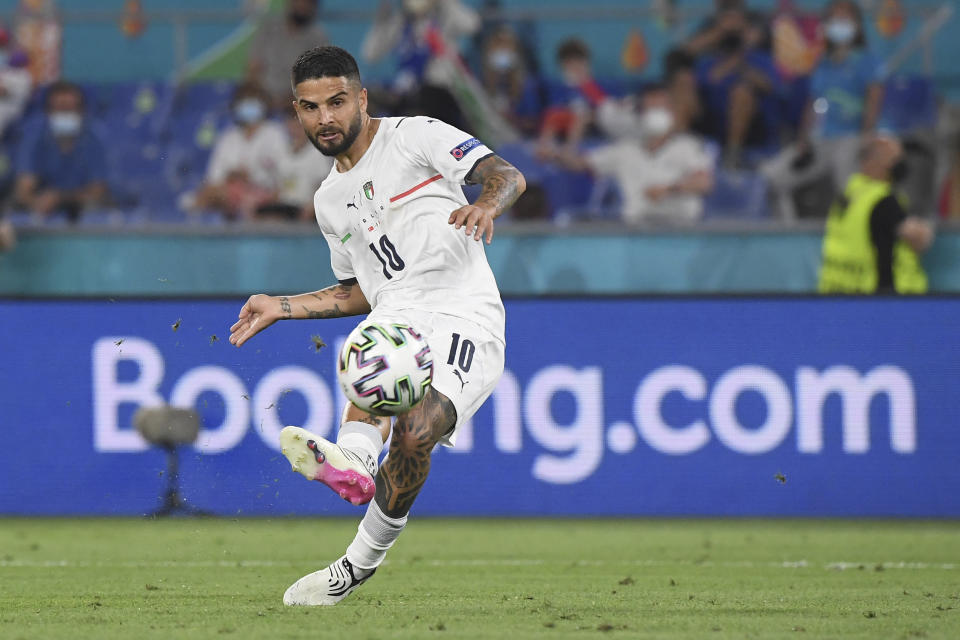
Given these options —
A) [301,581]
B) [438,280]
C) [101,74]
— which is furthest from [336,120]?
[101,74]

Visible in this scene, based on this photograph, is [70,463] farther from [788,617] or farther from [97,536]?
[788,617]

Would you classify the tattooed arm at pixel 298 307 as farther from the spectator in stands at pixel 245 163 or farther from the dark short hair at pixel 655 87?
the dark short hair at pixel 655 87

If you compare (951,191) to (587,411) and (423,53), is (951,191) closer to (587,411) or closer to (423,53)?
(587,411)

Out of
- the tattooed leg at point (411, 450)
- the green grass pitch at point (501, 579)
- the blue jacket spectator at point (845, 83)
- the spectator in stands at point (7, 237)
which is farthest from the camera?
the blue jacket spectator at point (845, 83)

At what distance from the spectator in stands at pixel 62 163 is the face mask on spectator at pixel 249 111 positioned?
42.6 inches

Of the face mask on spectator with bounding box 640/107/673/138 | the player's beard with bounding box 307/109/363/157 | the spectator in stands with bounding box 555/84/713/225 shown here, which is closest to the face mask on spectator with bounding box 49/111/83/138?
the spectator in stands with bounding box 555/84/713/225

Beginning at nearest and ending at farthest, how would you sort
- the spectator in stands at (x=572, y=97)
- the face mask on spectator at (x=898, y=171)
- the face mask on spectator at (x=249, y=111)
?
the face mask on spectator at (x=898, y=171) → the face mask on spectator at (x=249, y=111) → the spectator in stands at (x=572, y=97)

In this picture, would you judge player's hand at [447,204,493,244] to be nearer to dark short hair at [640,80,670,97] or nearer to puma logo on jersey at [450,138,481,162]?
puma logo on jersey at [450,138,481,162]

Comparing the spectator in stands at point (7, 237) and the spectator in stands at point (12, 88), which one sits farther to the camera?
the spectator in stands at point (12, 88)

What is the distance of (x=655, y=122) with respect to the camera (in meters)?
11.5

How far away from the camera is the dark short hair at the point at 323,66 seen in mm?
5738

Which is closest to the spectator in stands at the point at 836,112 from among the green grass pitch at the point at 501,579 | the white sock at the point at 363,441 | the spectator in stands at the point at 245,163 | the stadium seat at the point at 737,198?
the stadium seat at the point at 737,198

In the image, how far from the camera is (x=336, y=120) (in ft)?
18.9

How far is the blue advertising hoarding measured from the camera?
31.8 ft
